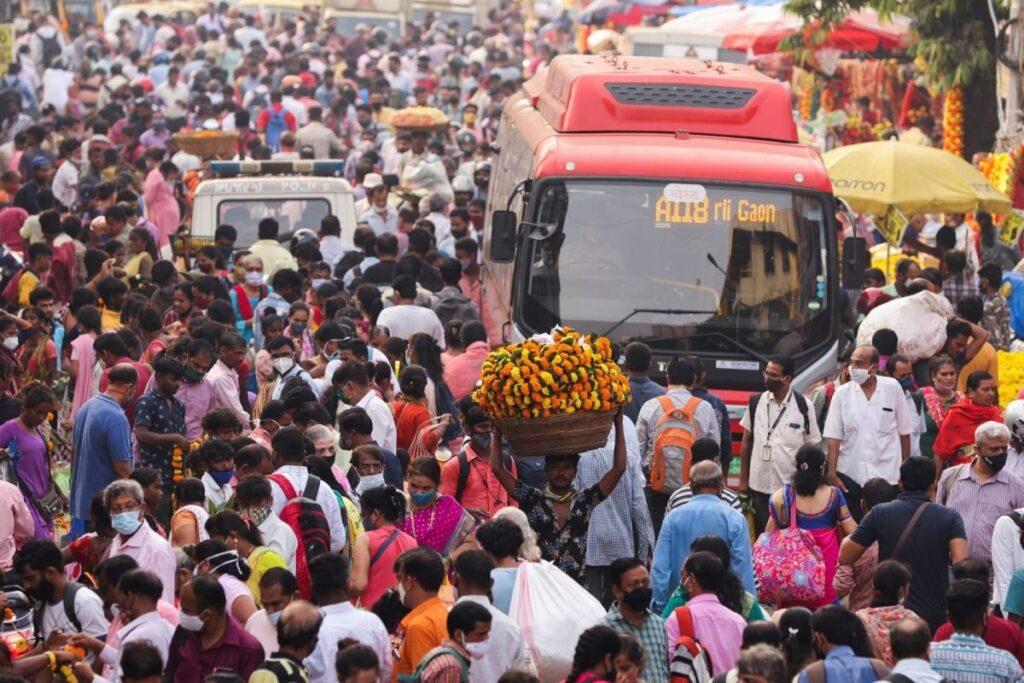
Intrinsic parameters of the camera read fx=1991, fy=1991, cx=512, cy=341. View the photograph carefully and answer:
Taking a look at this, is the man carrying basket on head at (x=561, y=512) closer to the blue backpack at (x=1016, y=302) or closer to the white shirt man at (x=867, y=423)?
the white shirt man at (x=867, y=423)

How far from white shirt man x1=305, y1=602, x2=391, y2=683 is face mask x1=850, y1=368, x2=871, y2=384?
5179 millimetres

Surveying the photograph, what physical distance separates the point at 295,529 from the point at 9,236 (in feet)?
32.9

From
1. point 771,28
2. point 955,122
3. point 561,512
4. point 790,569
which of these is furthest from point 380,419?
point 771,28

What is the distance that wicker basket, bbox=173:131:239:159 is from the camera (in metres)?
22.5

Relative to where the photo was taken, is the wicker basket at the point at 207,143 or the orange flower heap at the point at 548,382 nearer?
the orange flower heap at the point at 548,382

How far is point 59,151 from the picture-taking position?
75.6 ft

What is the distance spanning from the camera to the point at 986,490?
34.2ft

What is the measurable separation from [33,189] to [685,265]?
8163mm

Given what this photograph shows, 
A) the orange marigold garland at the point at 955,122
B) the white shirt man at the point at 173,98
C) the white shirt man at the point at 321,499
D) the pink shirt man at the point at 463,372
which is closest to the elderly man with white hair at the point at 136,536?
the white shirt man at the point at 321,499

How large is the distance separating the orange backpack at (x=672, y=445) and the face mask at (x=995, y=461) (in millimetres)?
1770

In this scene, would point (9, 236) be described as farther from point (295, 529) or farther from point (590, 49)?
point (590, 49)

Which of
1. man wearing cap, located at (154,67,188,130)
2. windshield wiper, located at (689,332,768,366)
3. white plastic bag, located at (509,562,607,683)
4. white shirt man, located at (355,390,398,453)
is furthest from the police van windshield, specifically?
man wearing cap, located at (154,67,188,130)

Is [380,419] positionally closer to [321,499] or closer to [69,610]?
[321,499]

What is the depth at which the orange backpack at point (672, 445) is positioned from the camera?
37.4ft
